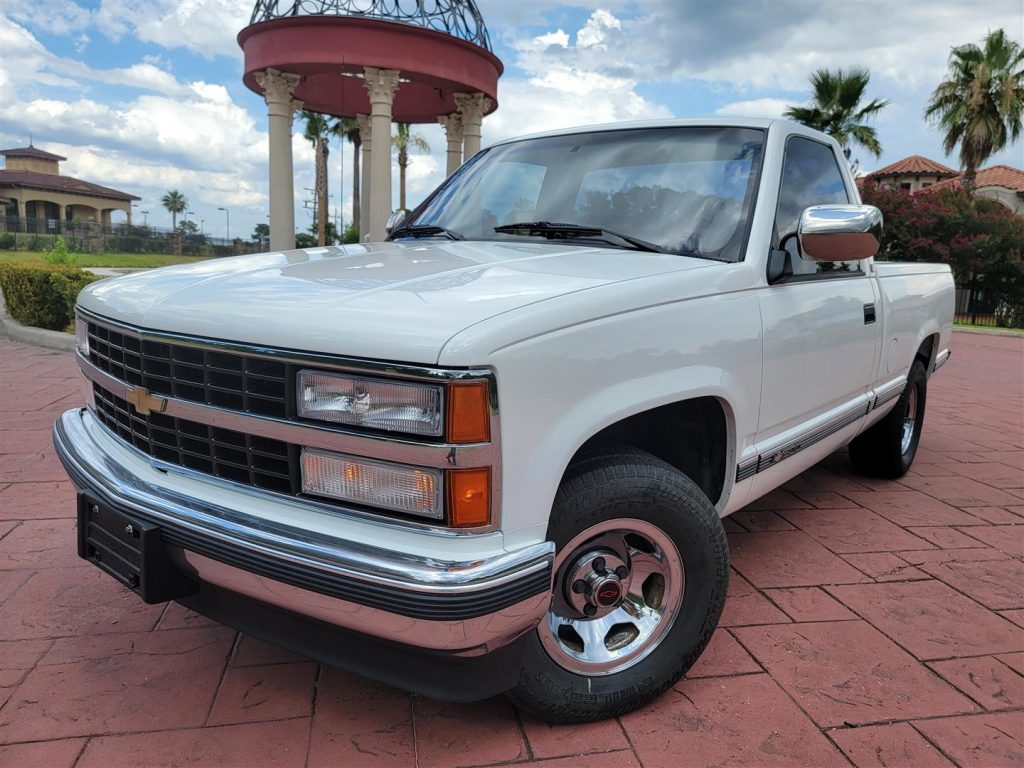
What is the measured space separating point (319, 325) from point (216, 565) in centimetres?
66

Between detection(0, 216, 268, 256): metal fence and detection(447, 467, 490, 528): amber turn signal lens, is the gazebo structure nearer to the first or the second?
detection(447, 467, 490, 528): amber turn signal lens

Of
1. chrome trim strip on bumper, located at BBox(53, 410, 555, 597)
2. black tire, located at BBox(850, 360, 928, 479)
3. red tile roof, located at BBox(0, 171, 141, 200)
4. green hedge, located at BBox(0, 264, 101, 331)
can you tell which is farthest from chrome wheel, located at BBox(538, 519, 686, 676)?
red tile roof, located at BBox(0, 171, 141, 200)

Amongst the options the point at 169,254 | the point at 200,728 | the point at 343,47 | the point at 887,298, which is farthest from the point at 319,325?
the point at 169,254

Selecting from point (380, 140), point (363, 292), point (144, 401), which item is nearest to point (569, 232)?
point (363, 292)

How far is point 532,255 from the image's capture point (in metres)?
2.48

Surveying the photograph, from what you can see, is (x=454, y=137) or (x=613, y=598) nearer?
(x=613, y=598)

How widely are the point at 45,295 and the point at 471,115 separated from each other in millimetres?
8595

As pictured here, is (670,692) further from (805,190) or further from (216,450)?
(805,190)

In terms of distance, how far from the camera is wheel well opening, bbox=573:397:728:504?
243cm

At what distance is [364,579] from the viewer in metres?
1.63

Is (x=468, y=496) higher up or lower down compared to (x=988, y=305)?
higher up

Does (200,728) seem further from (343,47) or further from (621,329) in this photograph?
(343,47)

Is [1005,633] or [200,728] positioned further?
[1005,633]

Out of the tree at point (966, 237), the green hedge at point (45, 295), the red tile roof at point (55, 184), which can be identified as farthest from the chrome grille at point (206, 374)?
the red tile roof at point (55, 184)
